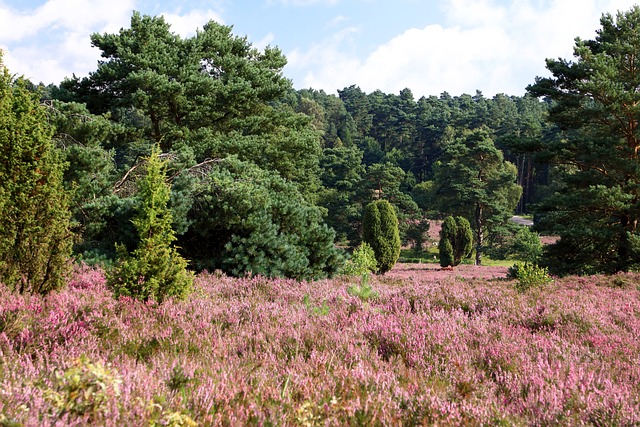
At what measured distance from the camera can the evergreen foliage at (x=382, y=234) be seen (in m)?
26.2

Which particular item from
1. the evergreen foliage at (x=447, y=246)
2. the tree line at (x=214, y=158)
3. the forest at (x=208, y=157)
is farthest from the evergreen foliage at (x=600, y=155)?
the evergreen foliage at (x=447, y=246)

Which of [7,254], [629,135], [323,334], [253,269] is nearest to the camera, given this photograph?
[323,334]

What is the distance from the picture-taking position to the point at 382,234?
26750 millimetres

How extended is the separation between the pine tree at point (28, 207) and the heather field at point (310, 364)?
387 mm

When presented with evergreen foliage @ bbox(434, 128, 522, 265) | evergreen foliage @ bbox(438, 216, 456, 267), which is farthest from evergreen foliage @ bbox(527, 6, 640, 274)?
evergreen foliage @ bbox(434, 128, 522, 265)

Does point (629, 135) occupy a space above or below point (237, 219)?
above

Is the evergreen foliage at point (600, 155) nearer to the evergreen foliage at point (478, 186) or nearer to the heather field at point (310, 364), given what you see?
the heather field at point (310, 364)

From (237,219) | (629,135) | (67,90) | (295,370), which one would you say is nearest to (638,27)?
(629,135)

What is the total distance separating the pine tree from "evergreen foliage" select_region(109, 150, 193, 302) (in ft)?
2.33

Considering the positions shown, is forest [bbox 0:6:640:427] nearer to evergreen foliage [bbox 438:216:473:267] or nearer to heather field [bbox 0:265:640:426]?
heather field [bbox 0:265:640:426]

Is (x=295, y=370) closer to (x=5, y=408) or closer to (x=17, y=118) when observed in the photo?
(x=5, y=408)

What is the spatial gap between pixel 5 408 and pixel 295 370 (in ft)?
5.74

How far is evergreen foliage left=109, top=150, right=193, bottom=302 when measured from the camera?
530 cm

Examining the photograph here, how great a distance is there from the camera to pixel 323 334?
13.2ft
